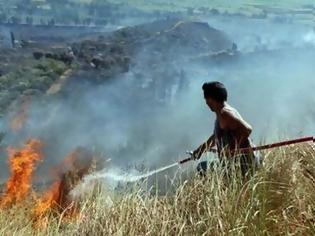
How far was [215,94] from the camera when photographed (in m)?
9.24

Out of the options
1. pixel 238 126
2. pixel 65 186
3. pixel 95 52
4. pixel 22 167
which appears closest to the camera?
pixel 238 126

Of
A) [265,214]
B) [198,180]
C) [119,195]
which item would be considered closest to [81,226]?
[119,195]

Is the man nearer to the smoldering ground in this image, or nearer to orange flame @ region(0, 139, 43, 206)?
orange flame @ region(0, 139, 43, 206)

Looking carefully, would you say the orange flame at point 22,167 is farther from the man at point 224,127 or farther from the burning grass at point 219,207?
the burning grass at point 219,207

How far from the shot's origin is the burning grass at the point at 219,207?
6.98m

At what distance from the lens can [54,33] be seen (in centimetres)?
3719

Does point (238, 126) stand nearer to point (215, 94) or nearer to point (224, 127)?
point (224, 127)

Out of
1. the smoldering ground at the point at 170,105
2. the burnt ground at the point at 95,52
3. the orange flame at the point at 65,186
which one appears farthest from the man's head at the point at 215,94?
the burnt ground at the point at 95,52

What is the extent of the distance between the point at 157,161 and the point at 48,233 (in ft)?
53.3

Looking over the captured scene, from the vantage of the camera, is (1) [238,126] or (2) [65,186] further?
(2) [65,186]

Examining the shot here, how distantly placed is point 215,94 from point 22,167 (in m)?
14.4

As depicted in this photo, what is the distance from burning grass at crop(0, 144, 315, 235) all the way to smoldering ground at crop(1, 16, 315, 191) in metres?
15.5

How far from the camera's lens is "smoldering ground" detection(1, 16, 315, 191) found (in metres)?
27.8

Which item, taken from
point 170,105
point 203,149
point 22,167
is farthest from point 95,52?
point 203,149
